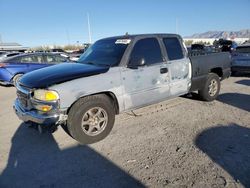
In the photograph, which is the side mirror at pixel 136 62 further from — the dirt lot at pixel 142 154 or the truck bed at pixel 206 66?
the truck bed at pixel 206 66

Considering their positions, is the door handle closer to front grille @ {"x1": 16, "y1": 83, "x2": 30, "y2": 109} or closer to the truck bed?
the truck bed

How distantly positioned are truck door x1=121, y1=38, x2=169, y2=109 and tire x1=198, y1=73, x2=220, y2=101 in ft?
5.17

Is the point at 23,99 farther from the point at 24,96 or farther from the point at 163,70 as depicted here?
the point at 163,70

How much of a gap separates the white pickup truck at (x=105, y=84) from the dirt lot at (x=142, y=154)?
1.51 ft

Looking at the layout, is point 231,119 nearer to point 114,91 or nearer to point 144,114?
point 144,114

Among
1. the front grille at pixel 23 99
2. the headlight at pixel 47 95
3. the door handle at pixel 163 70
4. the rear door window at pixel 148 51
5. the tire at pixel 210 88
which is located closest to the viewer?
the headlight at pixel 47 95

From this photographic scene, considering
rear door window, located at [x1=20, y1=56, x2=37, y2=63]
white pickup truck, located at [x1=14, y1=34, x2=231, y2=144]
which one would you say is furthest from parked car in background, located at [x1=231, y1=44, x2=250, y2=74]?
rear door window, located at [x1=20, y1=56, x2=37, y2=63]

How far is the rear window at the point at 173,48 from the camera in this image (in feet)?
17.9

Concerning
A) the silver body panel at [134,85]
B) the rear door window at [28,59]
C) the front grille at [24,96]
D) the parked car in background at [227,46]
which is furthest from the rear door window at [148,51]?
the parked car in background at [227,46]

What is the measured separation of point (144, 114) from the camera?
5762 millimetres

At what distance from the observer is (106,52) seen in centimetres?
512

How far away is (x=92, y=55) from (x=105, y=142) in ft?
6.84

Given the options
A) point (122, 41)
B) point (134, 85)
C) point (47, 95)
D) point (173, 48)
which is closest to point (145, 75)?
point (134, 85)

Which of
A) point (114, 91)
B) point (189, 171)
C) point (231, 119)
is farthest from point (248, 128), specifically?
point (114, 91)
